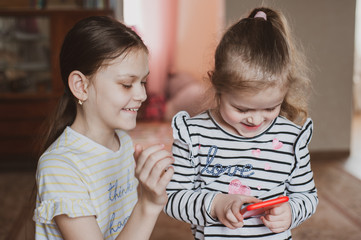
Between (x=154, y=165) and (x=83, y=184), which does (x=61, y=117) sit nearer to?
(x=83, y=184)

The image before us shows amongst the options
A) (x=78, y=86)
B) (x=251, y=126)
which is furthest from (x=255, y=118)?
(x=78, y=86)

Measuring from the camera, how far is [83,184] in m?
1.01

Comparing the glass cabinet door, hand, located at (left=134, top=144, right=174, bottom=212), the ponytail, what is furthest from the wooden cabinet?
hand, located at (left=134, top=144, right=174, bottom=212)

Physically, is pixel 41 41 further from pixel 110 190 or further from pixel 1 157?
pixel 110 190

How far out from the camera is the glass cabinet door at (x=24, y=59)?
3570 mm

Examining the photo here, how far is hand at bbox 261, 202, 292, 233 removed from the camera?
905 millimetres

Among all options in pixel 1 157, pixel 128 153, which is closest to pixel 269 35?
pixel 128 153

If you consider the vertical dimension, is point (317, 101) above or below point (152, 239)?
above

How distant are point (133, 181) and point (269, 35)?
57cm

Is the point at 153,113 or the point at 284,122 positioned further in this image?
the point at 153,113

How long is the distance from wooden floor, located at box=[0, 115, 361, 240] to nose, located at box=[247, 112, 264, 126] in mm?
1292

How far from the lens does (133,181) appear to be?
4.02 ft

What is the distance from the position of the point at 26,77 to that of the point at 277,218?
124 inches

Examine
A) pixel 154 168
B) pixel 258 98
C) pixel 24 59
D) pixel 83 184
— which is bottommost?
pixel 24 59
